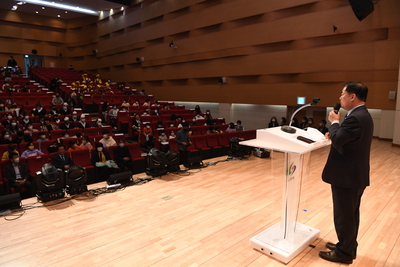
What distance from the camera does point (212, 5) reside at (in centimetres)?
1029

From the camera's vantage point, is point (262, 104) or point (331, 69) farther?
point (262, 104)

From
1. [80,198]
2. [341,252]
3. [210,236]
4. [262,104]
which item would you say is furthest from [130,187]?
[262,104]

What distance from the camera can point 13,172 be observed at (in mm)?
4016

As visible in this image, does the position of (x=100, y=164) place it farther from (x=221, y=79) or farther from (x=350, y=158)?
(x=221, y=79)

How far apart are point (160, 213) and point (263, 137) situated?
5.71ft

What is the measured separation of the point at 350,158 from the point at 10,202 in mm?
3730

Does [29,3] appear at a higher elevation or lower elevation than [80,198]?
higher

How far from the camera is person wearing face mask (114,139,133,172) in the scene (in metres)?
4.98

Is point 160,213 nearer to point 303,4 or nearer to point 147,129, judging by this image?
point 147,129

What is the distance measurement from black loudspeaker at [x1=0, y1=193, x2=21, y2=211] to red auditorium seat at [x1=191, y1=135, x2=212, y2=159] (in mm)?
3486

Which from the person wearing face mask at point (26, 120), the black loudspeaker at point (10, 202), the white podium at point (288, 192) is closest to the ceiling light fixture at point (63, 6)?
the person wearing face mask at point (26, 120)

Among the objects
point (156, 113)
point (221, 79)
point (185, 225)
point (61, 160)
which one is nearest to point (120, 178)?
point (61, 160)

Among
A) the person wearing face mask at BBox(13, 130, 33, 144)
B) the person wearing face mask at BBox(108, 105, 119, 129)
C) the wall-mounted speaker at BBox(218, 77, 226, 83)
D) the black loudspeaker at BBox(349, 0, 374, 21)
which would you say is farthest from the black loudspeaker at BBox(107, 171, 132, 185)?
the wall-mounted speaker at BBox(218, 77, 226, 83)

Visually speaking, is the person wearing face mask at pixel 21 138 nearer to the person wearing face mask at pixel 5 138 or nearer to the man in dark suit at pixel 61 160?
the person wearing face mask at pixel 5 138
